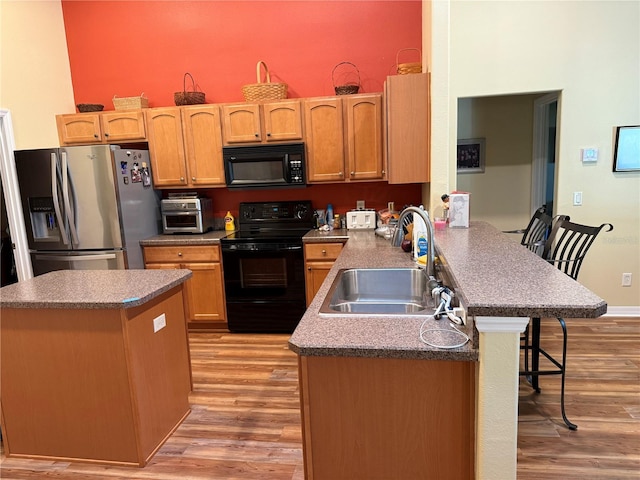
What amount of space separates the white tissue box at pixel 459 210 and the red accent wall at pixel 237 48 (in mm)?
1322

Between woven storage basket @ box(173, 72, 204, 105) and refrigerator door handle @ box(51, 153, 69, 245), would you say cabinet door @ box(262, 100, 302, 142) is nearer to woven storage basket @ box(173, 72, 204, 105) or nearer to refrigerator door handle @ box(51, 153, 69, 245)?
woven storage basket @ box(173, 72, 204, 105)

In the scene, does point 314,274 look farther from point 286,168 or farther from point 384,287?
point 384,287

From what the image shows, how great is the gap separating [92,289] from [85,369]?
15.4 inches

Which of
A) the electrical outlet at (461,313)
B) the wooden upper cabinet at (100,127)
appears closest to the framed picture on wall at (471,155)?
the wooden upper cabinet at (100,127)

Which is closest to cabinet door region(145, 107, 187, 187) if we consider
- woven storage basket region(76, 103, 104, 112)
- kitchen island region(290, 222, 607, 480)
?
woven storage basket region(76, 103, 104, 112)

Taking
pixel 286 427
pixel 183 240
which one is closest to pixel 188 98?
pixel 183 240

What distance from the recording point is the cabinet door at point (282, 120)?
3.68m

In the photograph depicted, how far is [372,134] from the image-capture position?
363 centimetres

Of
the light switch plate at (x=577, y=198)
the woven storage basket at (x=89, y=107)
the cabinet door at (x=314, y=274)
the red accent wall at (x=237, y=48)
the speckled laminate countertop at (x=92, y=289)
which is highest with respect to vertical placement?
the red accent wall at (x=237, y=48)

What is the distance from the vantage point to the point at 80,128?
3943 mm

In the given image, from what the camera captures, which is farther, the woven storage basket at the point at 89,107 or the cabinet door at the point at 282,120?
the woven storage basket at the point at 89,107

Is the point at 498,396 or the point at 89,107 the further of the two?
the point at 89,107

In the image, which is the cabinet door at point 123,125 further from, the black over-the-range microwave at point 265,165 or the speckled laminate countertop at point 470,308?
the speckled laminate countertop at point 470,308

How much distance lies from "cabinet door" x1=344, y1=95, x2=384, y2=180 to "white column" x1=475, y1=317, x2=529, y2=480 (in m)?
2.61
